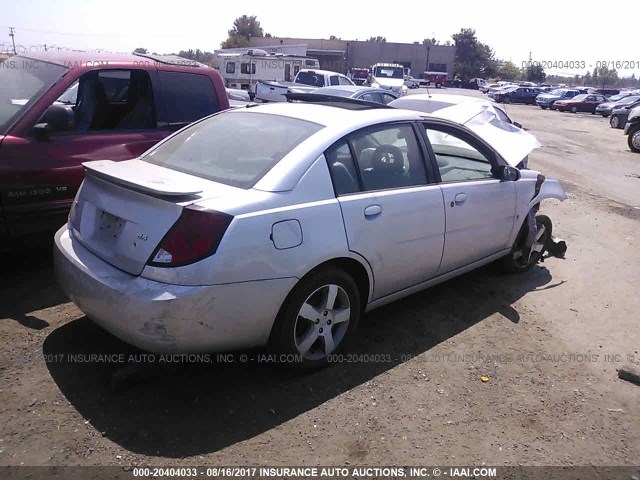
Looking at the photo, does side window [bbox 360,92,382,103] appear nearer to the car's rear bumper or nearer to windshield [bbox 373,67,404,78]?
the car's rear bumper

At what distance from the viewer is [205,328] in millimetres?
2744

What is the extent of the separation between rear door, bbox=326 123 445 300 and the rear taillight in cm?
86

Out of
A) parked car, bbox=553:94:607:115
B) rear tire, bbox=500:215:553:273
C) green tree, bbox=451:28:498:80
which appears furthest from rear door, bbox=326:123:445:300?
green tree, bbox=451:28:498:80

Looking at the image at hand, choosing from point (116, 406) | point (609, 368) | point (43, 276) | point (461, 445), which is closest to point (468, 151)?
point (609, 368)

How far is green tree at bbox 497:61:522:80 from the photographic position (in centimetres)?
9081

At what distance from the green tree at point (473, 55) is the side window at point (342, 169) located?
9194 cm

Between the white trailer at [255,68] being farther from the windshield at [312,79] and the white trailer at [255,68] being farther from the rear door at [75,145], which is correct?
the rear door at [75,145]

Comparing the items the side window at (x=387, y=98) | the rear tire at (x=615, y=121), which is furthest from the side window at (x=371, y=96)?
the rear tire at (x=615, y=121)

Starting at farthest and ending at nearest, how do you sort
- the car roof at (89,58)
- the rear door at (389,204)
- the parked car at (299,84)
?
1. the parked car at (299,84)
2. the car roof at (89,58)
3. the rear door at (389,204)

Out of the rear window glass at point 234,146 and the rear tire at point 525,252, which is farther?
the rear tire at point 525,252

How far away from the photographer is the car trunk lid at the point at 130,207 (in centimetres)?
278

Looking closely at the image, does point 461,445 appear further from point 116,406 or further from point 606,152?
point 606,152

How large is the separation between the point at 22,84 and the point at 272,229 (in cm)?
319

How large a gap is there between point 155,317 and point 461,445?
5.83 ft
